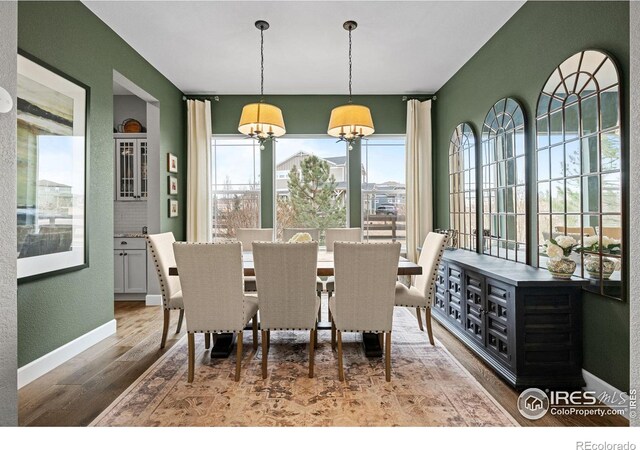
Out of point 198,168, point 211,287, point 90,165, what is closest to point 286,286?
point 211,287

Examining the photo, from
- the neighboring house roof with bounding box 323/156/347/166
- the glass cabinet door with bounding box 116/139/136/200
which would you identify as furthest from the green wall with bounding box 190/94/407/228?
the glass cabinet door with bounding box 116/139/136/200

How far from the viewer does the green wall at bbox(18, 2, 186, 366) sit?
8.01 feet

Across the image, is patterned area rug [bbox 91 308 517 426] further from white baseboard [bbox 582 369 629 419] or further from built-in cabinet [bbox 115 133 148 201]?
built-in cabinet [bbox 115 133 148 201]

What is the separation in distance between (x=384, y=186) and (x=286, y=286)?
3.34 meters

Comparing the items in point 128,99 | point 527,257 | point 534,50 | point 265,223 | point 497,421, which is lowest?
point 497,421

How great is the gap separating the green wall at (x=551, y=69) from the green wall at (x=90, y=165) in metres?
3.69

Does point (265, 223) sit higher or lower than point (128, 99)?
lower

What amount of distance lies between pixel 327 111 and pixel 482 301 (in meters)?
3.53

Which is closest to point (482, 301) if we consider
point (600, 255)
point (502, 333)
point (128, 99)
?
point (502, 333)

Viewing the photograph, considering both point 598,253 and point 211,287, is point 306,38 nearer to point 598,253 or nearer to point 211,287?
point 211,287

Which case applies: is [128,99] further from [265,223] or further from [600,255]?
[600,255]

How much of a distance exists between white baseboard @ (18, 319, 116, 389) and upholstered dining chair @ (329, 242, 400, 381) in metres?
2.13

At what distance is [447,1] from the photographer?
2908 millimetres

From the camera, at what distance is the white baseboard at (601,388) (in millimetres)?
1986
